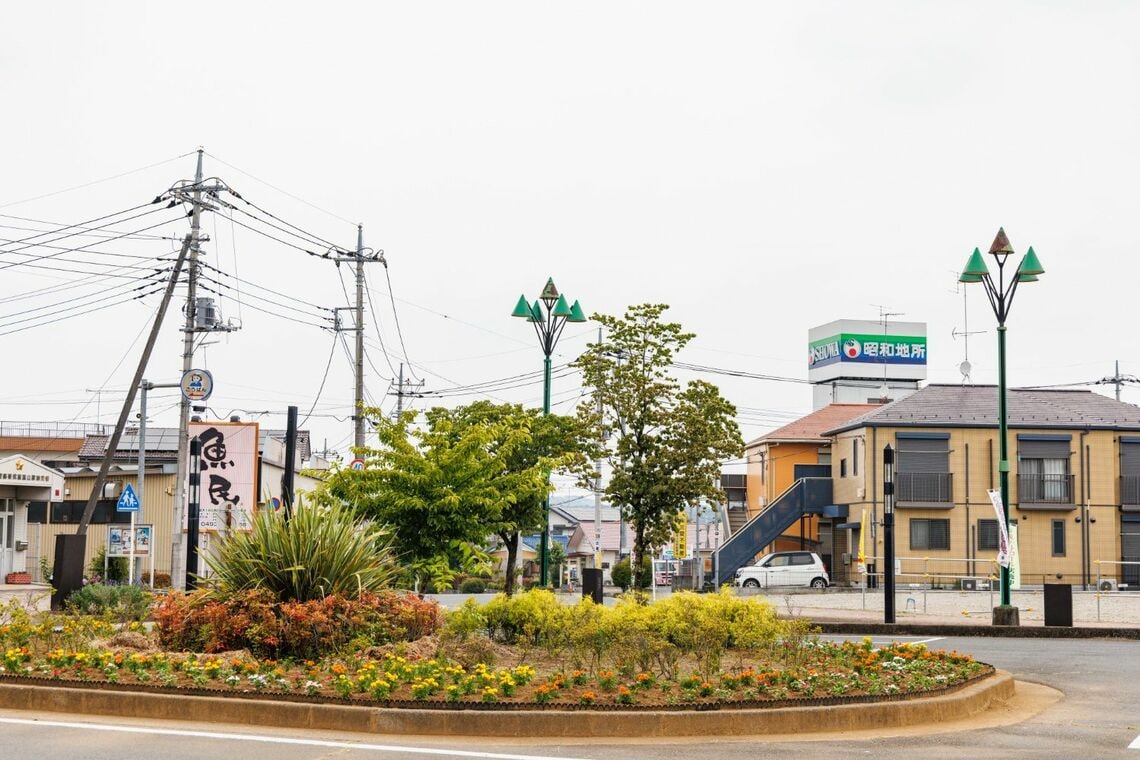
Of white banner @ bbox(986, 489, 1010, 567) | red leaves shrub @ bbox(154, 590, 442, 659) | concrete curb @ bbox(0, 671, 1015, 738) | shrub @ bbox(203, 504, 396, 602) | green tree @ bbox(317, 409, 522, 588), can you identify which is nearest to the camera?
concrete curb @ bbox(0, 671, 1015, 738)

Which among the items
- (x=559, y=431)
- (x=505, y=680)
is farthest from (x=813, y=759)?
(x=559, y=431)

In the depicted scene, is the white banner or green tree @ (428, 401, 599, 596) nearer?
the white banner

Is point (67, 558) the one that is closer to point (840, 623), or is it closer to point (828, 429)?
point (840, 623)

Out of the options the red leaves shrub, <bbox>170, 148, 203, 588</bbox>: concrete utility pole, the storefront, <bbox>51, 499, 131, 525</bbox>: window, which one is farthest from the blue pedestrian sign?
the red leaves shrub

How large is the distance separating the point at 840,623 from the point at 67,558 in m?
14.5

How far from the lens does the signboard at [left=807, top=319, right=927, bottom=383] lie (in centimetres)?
7256

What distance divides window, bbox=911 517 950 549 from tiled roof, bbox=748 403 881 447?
6824 millimetres

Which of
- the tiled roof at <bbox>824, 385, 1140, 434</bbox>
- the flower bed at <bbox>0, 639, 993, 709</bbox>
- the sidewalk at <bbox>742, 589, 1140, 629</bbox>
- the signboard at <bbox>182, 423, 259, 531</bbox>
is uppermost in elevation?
the tiled roof at <bbox>824, 385, 1140, 434</bbox>

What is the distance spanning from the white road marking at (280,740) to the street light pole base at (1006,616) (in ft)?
52.4

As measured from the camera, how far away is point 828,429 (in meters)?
55.0

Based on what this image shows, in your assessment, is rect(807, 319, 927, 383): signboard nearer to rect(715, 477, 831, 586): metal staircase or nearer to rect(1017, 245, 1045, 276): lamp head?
rect(715, 477, 831, 586): metal staircase

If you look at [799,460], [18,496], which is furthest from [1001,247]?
[18,496]

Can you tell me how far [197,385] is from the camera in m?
32.6

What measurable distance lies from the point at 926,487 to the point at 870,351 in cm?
2756
